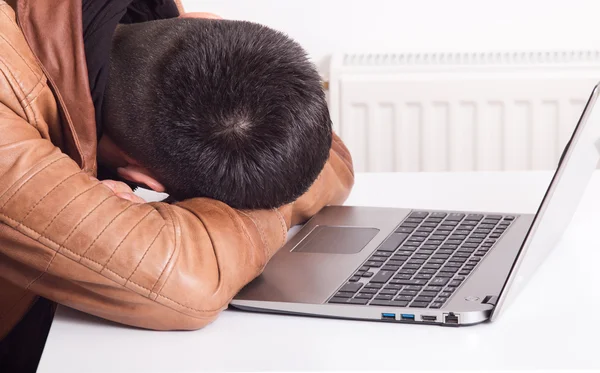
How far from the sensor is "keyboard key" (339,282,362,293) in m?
0.91

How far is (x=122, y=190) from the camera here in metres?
1.02

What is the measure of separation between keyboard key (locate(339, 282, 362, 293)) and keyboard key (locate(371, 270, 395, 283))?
2cm

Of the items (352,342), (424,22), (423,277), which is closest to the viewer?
(352,342)

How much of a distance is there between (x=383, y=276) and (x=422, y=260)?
67mm

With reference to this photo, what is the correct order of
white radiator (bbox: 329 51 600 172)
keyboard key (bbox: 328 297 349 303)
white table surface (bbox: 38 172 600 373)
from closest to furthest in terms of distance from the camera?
white table surface (bbox: 38 172 600 373) → keyboard key (bbox: 328 297 349 303) → white radiator (bbox: 329 51 600 172)

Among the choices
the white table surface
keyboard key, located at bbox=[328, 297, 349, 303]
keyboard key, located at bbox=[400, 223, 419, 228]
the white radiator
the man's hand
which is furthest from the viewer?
the white radiator

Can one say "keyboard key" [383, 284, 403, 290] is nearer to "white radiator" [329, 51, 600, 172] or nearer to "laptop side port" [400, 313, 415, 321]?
"laptop side port" [400, 313, 415, 321]

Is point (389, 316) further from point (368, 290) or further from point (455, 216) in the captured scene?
point (455, 216)

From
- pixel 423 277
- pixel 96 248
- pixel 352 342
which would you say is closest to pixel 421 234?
pixel 423 277

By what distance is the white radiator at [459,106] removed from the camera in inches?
80.7

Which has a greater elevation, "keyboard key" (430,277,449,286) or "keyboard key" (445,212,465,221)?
"keyboard key" (430,277,449,286)

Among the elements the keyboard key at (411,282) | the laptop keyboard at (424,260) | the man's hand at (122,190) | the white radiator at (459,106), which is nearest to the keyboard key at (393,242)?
the laptop keyboard at (424,260)

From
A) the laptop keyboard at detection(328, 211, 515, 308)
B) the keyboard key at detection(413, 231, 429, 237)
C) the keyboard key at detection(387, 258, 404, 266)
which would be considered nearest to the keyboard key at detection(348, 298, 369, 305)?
the laptop keyboard at detection(328, 211, 515, 308)

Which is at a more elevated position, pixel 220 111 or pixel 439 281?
pixel 220 111
